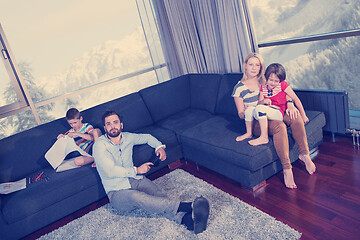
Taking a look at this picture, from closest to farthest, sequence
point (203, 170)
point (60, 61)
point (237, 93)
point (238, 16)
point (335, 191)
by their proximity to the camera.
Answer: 1. point (335, 191)
2. point (237, 93)
3. point (203, 170)
4. point (238, 16)
5. point (60, 61)

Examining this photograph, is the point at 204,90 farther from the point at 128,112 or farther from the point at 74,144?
the point at 74,144

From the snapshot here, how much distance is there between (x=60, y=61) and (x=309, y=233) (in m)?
7.61

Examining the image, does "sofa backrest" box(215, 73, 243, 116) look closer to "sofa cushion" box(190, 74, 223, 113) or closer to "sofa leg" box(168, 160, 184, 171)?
"sofa cushion" box(190, 74, 223, 113)

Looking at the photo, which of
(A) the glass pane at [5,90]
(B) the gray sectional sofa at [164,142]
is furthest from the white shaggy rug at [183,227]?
(A) the glass pane at [5,90]

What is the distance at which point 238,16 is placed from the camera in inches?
126

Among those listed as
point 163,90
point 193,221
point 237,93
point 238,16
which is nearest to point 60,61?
point 163,90

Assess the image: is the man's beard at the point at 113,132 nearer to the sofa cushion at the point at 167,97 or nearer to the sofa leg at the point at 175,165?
the sofa leg at the point at 175,165

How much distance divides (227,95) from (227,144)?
0.86 m

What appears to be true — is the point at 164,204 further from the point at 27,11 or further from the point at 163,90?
the point at 27,11

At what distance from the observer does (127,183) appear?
2275 millimetres

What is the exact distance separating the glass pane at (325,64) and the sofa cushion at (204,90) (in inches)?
133

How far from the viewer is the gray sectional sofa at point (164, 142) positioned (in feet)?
7.51

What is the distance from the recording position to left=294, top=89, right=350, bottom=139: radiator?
248 cm

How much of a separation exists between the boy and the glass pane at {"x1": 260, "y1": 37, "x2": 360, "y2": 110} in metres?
4.77
